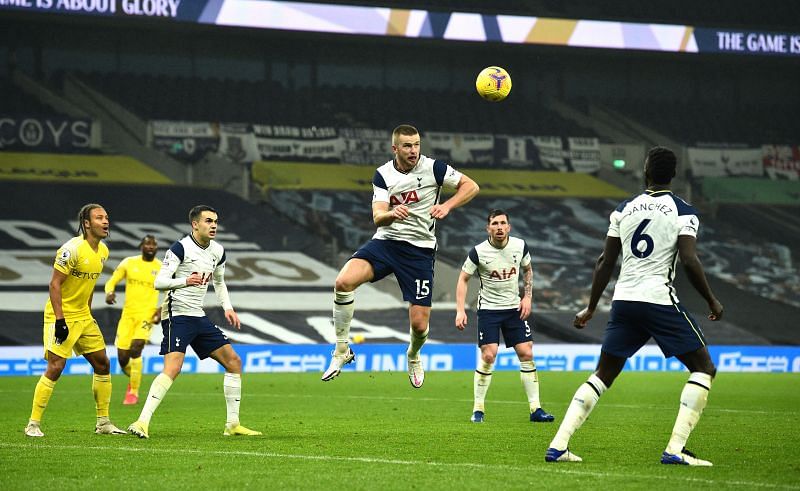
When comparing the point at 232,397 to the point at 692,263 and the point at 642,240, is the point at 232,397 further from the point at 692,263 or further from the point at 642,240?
the point at 692,263

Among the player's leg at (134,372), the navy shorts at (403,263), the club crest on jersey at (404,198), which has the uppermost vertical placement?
the club crest on jersey at (404,198)

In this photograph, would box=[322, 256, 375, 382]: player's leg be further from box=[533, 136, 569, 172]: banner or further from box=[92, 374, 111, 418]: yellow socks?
box=[533, 136, 569, 172]: banner

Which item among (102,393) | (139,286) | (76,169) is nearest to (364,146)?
(76,169)

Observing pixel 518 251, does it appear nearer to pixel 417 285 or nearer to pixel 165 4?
pixel 417 285

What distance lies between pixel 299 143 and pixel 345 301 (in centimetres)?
2612

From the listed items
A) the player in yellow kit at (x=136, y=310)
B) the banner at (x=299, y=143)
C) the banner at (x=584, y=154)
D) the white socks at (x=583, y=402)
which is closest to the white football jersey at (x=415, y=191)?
the white socks at (x=583, y=402)

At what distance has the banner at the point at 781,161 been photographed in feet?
132

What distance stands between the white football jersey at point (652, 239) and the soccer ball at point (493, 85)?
3520 millimetres

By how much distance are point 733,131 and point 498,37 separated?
12309 millimetres

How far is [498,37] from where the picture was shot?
32.5 m

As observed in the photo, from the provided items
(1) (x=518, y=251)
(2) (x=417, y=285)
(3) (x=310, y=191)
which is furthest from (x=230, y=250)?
(2) (x=417, y=285)

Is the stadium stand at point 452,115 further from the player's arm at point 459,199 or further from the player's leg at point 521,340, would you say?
the player's arm at point 459,199

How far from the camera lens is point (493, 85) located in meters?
12.2

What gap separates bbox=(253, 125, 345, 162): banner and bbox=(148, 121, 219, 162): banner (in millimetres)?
1557
